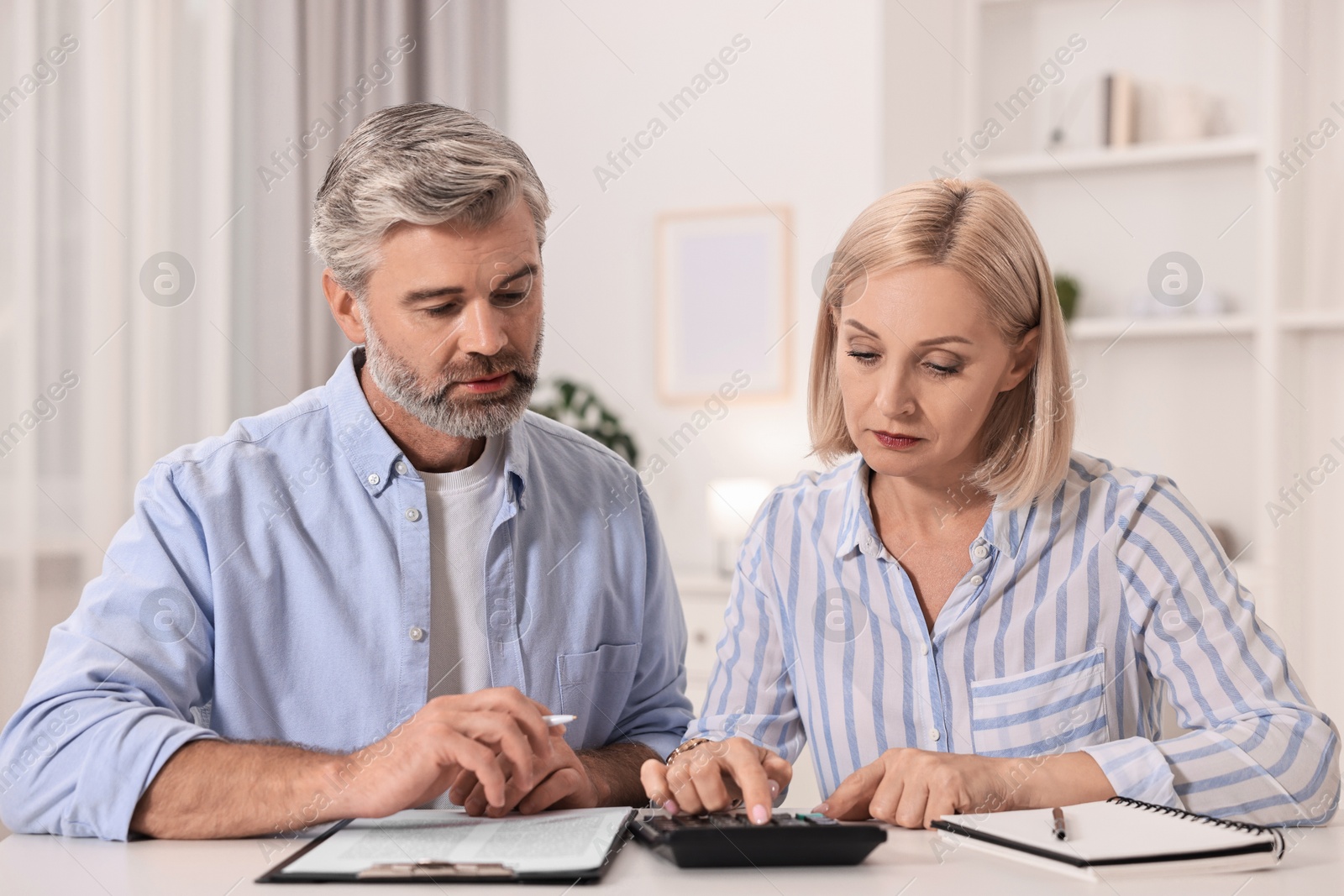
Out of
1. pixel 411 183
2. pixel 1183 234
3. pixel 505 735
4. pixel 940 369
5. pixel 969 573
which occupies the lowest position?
pixel 505 735

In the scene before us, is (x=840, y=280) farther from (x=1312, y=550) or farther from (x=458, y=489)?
(x=1312, y=550)

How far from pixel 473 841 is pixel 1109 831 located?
0.59 metres

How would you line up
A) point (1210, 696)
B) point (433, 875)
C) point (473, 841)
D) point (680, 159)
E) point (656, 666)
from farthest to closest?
point (680, 159) < point (656, 666) < point (1210, 696) < point (473, 841) < point (433, 875)

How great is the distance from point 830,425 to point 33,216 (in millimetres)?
1774

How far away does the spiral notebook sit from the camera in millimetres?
1027

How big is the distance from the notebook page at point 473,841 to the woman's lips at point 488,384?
53 centimetres

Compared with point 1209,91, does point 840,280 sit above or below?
below

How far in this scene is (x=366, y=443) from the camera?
1.56 meters

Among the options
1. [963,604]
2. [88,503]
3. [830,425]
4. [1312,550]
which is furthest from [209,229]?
[1312,550]

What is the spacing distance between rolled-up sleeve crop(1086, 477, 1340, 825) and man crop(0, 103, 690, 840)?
2.08ft

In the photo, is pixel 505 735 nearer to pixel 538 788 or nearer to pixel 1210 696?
pixel 538 788

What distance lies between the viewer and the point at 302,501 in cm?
153

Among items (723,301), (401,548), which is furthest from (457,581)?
(723,301)

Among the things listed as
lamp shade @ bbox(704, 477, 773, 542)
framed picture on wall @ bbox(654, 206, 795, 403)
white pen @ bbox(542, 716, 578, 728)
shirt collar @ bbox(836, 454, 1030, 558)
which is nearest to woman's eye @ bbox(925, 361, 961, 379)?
shirt collar @ bbox(836, 454, 1030, 558)
